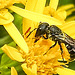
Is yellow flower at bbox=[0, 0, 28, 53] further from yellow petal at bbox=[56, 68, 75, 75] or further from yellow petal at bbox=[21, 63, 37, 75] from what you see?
yellow petal at bbox=[56, 68, 75, 75]

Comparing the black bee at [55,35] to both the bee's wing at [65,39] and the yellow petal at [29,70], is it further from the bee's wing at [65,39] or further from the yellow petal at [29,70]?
the yellow petal at [29,70]

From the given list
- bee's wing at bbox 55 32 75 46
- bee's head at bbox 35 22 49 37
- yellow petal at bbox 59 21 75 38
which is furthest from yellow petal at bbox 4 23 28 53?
yellow petal at bbox 59 21 75 38

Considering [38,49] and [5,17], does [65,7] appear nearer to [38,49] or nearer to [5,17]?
[38,49]

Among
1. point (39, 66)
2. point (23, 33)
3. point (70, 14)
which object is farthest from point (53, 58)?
point (70, 14)

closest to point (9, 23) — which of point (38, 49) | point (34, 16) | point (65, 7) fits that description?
point (34, 16)

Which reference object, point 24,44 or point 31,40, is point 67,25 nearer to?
point 31,40

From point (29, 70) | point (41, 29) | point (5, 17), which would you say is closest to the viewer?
point (29, 70)
